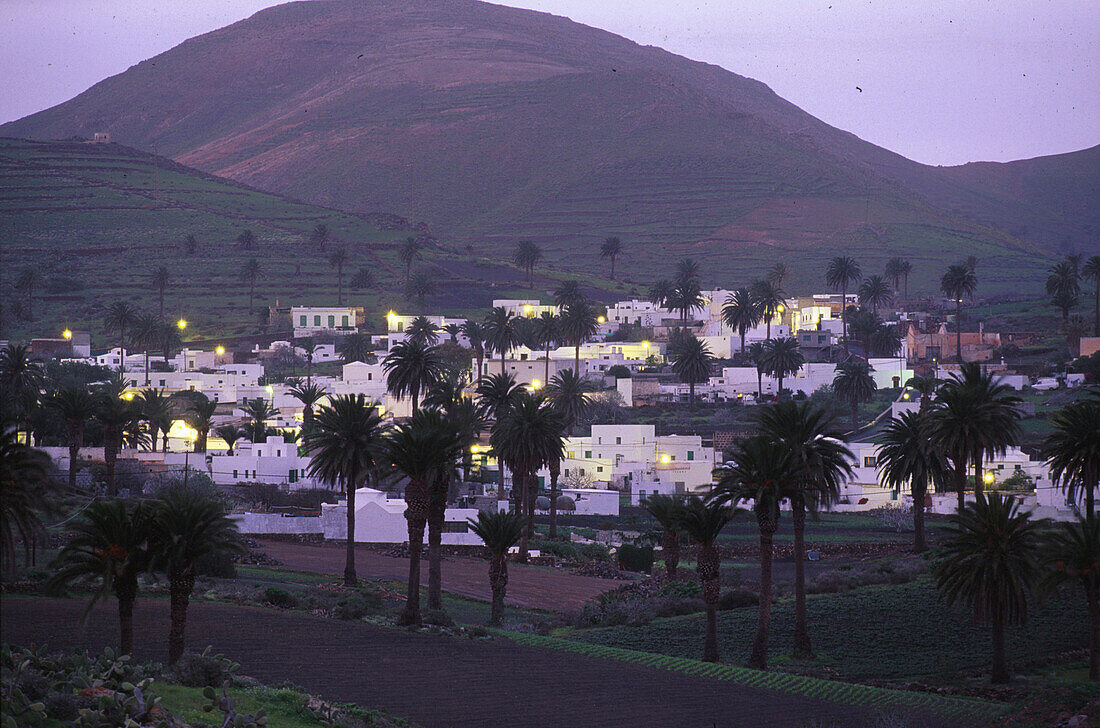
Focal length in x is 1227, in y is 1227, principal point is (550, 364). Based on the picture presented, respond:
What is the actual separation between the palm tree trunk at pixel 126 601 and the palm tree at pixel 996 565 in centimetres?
2260

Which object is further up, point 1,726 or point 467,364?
point 467,364


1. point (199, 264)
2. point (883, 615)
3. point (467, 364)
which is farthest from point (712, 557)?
point (199, 264)

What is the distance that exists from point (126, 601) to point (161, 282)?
129302 mm

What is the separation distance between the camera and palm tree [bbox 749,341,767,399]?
370 feet

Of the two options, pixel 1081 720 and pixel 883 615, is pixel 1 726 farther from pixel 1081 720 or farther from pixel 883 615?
pixel 883 615

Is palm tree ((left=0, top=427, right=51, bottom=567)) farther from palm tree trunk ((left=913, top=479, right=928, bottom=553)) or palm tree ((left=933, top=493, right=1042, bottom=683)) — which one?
palm tree trunk ((left=913, top=479, right=928, bottom=553))

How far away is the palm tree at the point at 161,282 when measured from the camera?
5901 inches

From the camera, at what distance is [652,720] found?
2877cm

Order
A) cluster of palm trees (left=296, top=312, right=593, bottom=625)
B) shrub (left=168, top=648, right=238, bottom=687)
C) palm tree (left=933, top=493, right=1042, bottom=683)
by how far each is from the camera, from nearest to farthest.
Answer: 1. shrub (left=168, top=648, right=238, bottom=687)
2. palm tree (left=933, top=493, right=1042, bottom=683)
3. cluster of palm trees (left=296, top=312, right=593, bottom=625)

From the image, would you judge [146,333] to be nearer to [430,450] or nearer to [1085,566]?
[430,450]

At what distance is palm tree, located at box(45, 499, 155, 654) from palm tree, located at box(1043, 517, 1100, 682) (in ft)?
80.0

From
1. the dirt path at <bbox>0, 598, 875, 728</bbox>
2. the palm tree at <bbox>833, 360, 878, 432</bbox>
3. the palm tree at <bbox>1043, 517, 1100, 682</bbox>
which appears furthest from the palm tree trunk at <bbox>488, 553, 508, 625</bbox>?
the palm tree at <bbox>833, 360, 878, 432</bbox>

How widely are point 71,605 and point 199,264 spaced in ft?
470

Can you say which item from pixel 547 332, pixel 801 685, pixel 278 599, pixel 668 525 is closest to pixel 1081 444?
pixel 668 525
